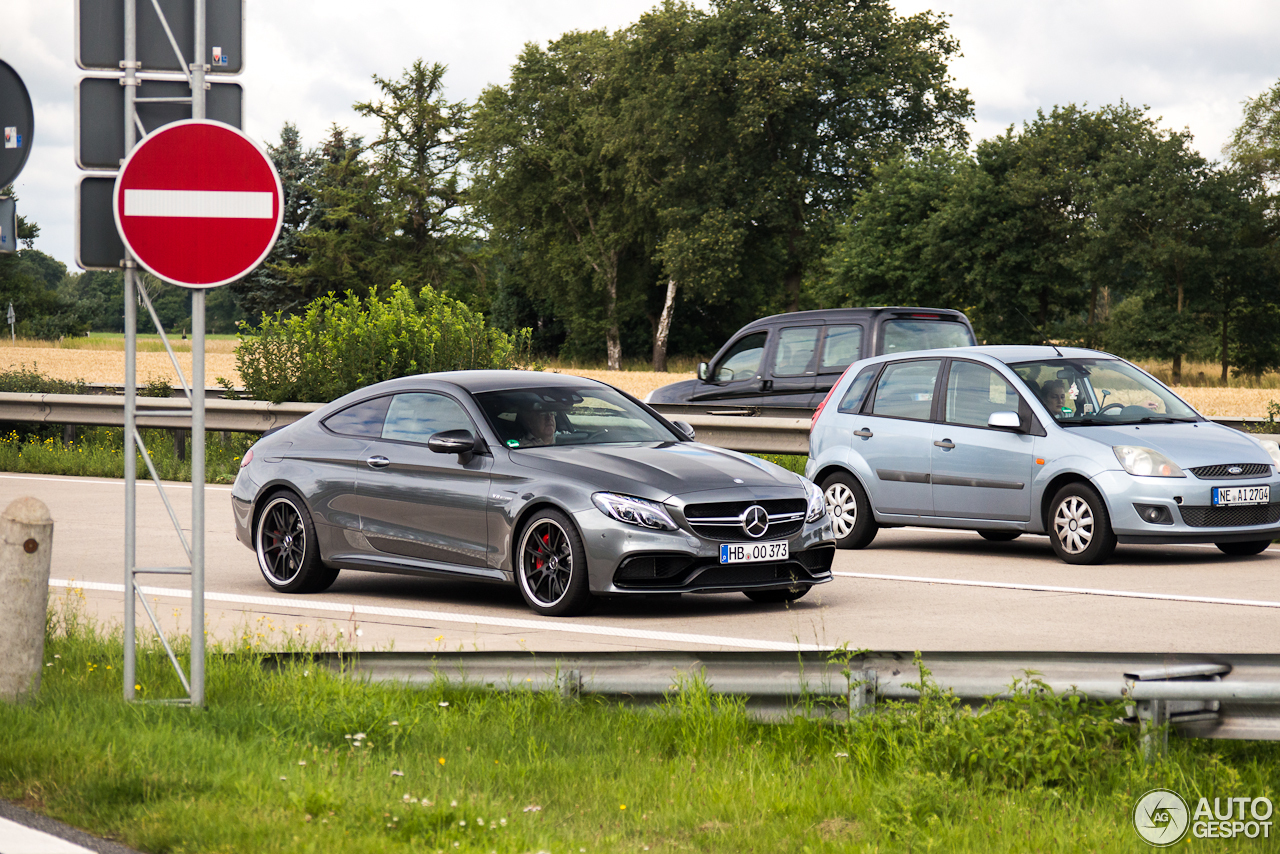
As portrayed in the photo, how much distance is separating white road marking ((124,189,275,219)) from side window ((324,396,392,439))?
4.68 metres

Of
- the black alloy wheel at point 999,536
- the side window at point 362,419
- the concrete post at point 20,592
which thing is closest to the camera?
the concrete post at point 20,592

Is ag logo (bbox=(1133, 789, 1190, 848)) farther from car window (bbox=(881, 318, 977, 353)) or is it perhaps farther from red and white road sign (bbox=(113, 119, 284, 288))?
car window (bbox=(881, 318, 977, 353))

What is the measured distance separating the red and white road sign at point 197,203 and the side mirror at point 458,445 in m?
3.91

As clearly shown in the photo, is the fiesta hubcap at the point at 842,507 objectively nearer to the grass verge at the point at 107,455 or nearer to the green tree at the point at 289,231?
the grass verge at the point at 107,455

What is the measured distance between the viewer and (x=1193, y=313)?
60156 mm

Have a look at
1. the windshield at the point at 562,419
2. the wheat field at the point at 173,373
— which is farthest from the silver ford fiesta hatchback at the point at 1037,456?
the wheat field at the point at 173,373

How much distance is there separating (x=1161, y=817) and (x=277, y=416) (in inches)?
629

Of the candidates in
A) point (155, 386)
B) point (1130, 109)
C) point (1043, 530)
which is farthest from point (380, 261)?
point (1043, 530)

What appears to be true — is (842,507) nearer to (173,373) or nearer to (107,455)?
(107,455)

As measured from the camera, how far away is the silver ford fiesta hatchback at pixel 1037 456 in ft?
37.6

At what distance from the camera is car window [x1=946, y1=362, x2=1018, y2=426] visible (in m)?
12.5

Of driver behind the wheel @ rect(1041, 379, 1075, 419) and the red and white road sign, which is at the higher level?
the red and white road sign

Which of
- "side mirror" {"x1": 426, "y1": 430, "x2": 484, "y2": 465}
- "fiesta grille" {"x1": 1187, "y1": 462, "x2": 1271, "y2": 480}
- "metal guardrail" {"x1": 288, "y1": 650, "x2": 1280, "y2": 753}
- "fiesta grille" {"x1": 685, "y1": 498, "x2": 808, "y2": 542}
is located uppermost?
"side mirror" {"x1": 426, "y1": 430, "x2": 484, "y2": 465}

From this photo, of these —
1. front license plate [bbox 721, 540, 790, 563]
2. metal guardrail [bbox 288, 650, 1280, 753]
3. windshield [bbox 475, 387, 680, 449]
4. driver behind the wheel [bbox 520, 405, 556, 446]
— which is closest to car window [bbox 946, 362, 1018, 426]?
windshield [bbox 475, 387, 680, 449]
